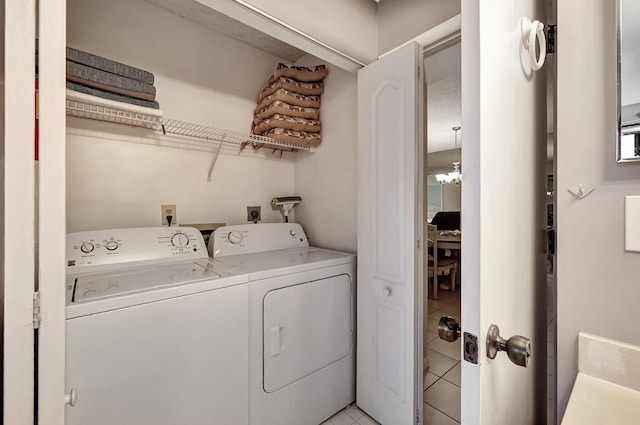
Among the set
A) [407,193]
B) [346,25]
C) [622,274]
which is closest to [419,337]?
[407,193]

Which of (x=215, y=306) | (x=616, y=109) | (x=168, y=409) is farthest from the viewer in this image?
(x=215, y=306)

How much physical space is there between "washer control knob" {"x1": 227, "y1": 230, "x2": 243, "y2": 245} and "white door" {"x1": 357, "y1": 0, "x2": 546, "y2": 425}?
2.66 ft

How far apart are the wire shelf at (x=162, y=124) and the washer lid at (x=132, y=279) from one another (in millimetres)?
833

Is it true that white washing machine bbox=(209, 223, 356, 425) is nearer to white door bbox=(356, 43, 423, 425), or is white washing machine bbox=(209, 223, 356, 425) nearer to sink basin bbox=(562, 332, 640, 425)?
white door bbox=(356, 43, 423, 425)

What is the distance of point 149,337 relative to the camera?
1015 mm

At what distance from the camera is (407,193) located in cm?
140

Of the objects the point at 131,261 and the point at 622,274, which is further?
the point at 131,261

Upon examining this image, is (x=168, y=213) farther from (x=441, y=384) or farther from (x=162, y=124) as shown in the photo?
(x=441, y=384)

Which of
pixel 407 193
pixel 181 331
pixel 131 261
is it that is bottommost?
pixel 181 331

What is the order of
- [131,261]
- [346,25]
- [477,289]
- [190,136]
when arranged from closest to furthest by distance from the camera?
[477,289]
[131,261]
[346,25]
[190,136]

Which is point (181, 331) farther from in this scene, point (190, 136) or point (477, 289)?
point (190, 136)

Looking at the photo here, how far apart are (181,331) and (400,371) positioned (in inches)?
44.3

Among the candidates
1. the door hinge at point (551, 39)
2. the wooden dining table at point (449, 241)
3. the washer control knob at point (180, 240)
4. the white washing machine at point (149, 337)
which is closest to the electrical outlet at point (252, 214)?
the washer control knob at point (180, 240)

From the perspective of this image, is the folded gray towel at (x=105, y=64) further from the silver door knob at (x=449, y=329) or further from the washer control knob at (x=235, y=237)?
the silver door knob at (x=449, y=329)
